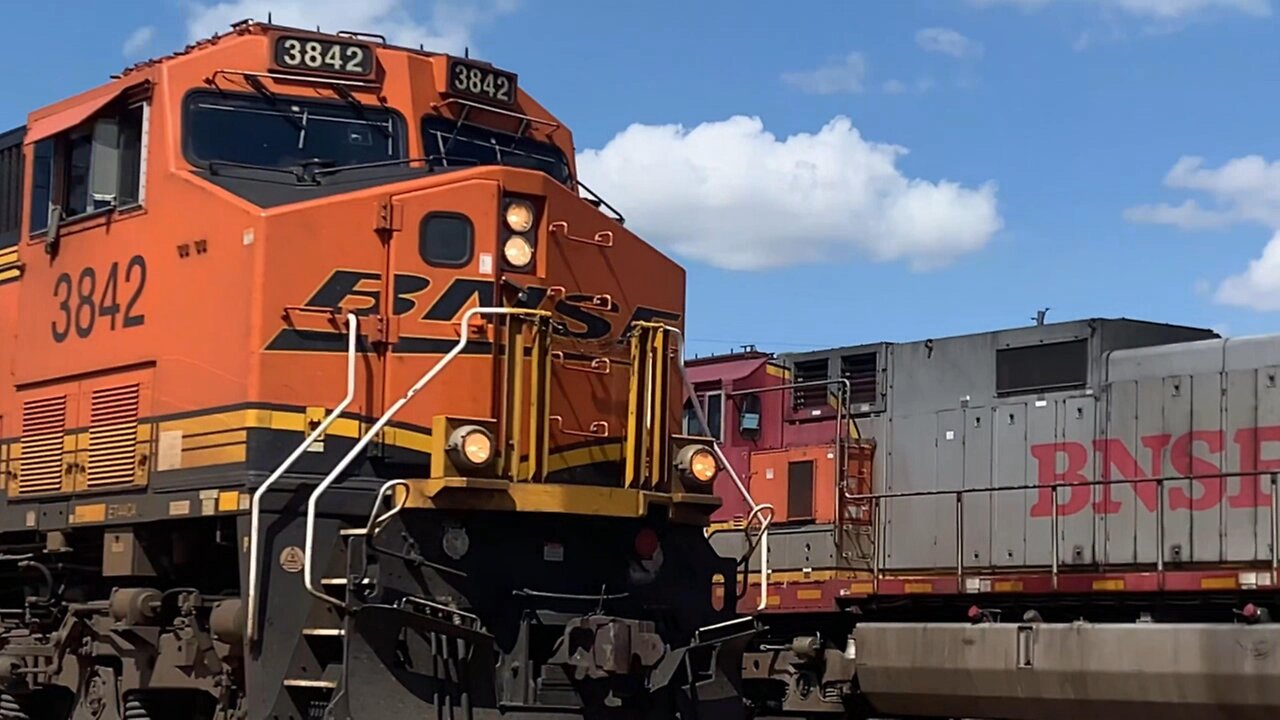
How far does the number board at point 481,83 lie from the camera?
8.63m

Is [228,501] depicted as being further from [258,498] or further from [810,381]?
[810,381]

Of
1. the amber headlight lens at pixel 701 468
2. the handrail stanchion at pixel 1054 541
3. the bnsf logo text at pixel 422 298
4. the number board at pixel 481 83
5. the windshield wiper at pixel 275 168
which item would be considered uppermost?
the number board at pixel 481 83

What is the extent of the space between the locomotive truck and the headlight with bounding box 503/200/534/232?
3.50m

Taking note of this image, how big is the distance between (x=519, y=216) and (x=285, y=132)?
1311 millimetres

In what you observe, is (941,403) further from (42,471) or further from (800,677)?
(42,471)

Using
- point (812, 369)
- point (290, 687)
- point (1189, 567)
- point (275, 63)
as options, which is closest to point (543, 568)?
point (290, 687)

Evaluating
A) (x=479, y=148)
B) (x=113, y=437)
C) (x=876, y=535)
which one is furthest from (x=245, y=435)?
(x=876, y=535)

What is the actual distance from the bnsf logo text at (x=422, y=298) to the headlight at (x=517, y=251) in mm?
131

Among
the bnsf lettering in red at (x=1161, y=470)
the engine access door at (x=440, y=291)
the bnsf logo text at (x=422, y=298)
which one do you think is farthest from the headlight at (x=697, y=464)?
the bnsf lettering in red at (x=1161, y=470)

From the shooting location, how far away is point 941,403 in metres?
14.2

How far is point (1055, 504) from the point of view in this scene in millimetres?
13008

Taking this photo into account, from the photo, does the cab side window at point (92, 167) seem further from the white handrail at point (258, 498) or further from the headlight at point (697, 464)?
the headlight at point (697, 464)

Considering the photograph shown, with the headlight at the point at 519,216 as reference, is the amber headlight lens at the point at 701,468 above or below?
below

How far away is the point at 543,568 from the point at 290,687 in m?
1.28
